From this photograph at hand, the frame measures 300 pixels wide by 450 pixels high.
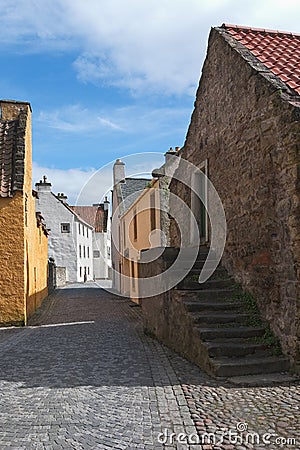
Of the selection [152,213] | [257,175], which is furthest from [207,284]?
[152,213]

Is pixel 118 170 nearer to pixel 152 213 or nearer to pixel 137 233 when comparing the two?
pixel 137 233

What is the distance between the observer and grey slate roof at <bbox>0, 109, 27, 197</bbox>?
12922 mm

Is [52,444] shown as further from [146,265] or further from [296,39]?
[296,39]

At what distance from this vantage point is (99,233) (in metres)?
52.8

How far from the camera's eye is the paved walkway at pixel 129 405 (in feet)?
14.1

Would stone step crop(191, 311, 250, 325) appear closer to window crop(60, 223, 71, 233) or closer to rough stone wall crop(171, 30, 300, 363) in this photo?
rough stone wall crop(171, 30, 300, 363)

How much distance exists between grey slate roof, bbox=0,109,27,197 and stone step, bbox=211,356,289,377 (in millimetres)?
8452

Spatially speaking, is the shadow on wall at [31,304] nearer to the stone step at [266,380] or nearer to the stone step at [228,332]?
the stone step at [228,332]

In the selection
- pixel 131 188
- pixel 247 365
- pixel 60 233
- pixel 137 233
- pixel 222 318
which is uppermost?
pixel 131 188

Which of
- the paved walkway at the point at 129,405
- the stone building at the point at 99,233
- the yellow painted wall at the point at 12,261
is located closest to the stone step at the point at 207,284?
the paved walkway at the point at 129,405

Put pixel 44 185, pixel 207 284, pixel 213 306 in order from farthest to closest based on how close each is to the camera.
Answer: pixel 44 185 → pixel 207 284 → pixel 213 306

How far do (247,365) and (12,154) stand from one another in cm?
1027

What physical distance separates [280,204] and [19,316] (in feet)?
27.8

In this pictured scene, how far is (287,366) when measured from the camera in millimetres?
6594
